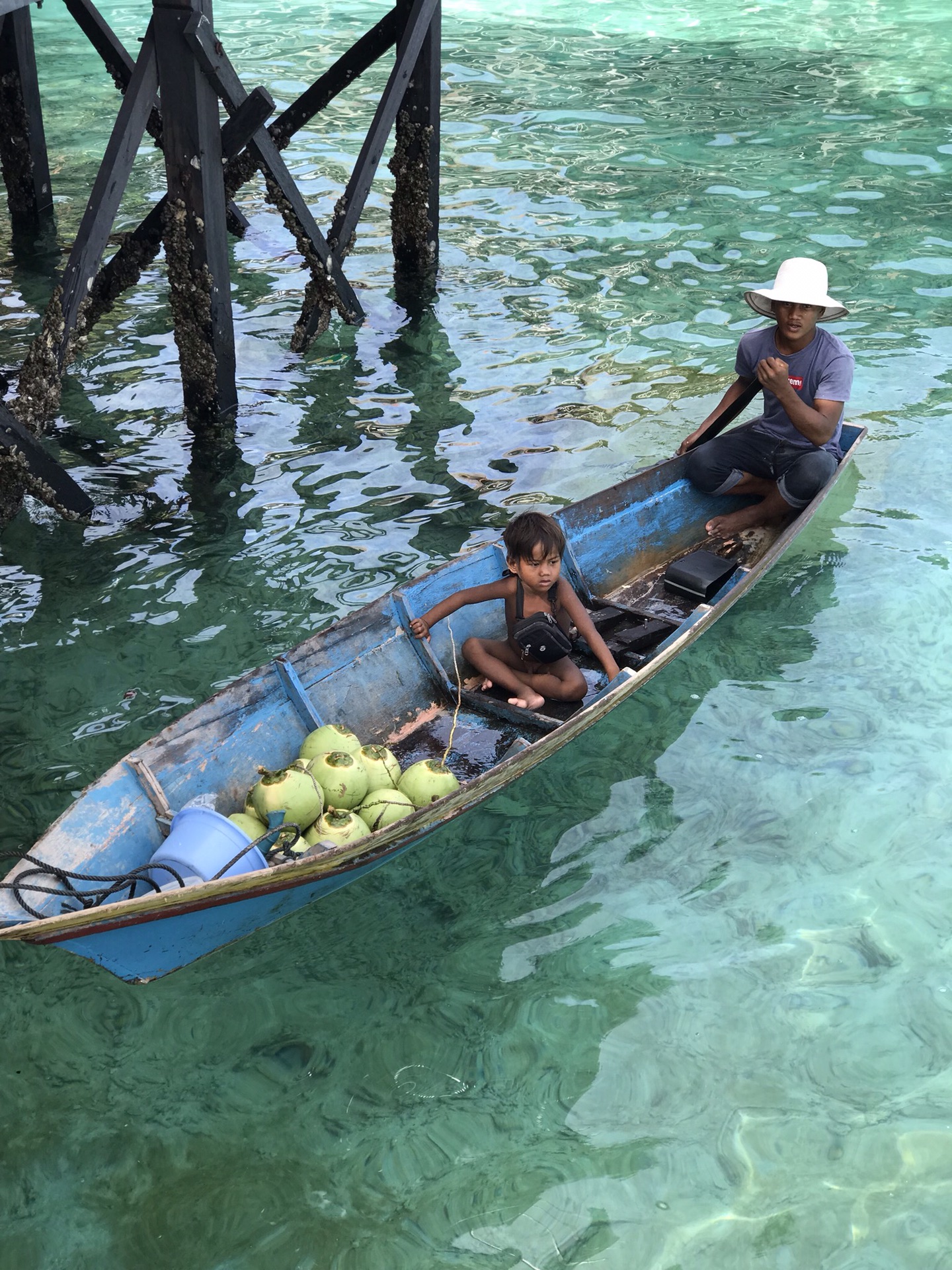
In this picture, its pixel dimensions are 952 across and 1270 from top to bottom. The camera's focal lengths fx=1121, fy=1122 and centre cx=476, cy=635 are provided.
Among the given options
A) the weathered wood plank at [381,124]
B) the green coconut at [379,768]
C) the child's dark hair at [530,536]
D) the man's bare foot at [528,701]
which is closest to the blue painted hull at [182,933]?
the green coconut at [379,768]

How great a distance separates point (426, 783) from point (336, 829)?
20.8 inches

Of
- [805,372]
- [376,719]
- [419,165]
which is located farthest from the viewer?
[419,165]

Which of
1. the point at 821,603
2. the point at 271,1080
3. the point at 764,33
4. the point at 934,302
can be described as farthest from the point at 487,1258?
Answer: the point at 764,33

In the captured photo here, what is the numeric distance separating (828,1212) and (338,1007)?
1.96 metres

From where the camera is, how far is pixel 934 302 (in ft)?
36.0

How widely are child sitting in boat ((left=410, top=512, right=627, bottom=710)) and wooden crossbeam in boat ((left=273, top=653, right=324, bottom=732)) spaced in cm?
84

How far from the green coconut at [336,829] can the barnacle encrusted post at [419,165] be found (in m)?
7.31

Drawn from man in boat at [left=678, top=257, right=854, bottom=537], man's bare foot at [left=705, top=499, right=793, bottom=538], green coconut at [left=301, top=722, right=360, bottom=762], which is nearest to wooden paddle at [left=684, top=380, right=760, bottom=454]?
man in boat at [left=678, top=257, right=854, bottom=537]

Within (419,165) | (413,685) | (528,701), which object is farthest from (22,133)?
(528,701)

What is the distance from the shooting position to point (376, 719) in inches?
226

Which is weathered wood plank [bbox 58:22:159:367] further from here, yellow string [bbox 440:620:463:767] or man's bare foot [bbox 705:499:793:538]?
man's bare foot [bbox 705:499:793:538]

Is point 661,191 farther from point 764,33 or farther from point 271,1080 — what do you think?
point 271,1080

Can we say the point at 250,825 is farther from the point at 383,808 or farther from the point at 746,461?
the point at 746,461

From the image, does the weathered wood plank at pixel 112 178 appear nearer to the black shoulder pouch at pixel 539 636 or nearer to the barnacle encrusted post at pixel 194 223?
the barnacle encrusted post at pixel 194 223
